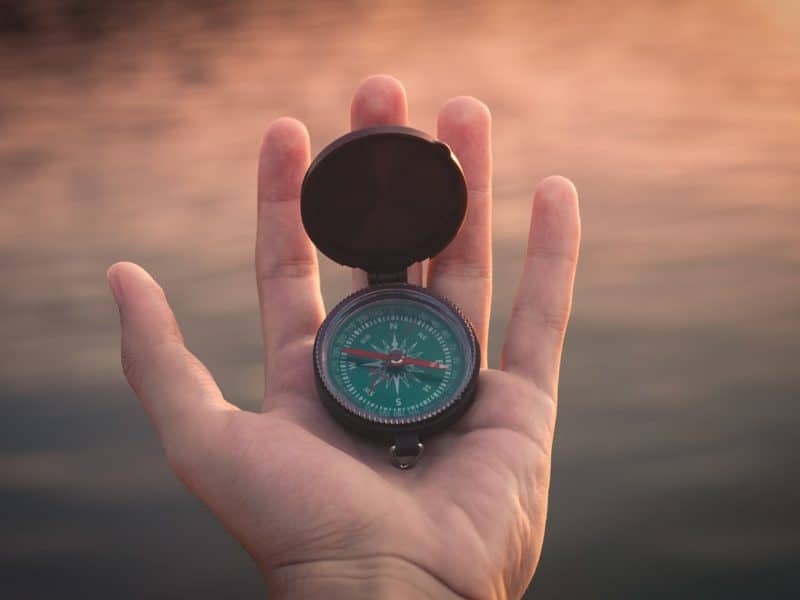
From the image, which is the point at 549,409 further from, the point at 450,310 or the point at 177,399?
the point at 177,399

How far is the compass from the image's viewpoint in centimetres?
377

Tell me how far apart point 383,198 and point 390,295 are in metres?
0.45

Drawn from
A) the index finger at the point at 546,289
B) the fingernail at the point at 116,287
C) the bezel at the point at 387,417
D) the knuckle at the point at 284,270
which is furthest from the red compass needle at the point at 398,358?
the fingernail at the point at 116,287

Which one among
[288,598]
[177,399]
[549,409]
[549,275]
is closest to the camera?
[288,598]

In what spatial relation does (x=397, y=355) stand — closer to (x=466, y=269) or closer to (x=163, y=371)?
(x=466, y=269)

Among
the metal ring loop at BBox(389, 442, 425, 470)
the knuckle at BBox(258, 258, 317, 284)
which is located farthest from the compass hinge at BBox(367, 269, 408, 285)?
the metal ring loop at BBox(389, 442, 425, 470)

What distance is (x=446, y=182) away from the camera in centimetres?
397

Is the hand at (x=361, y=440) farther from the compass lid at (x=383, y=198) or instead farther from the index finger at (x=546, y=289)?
the compass lid at (x=383, y=198)

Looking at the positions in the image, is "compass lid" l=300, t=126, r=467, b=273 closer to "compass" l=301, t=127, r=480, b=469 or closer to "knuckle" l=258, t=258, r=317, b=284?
"compass" l=301, t=127, r=480, b=469

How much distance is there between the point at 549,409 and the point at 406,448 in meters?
0.62

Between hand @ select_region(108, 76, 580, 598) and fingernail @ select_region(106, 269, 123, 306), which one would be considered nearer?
hand @ select_region(108, 76, 580, 598)

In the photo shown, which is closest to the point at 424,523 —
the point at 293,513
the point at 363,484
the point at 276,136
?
the point at 363,484

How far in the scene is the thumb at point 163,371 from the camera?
132 inches

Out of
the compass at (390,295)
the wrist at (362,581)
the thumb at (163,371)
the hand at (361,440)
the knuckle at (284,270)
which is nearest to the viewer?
the wrist at (362,581)
